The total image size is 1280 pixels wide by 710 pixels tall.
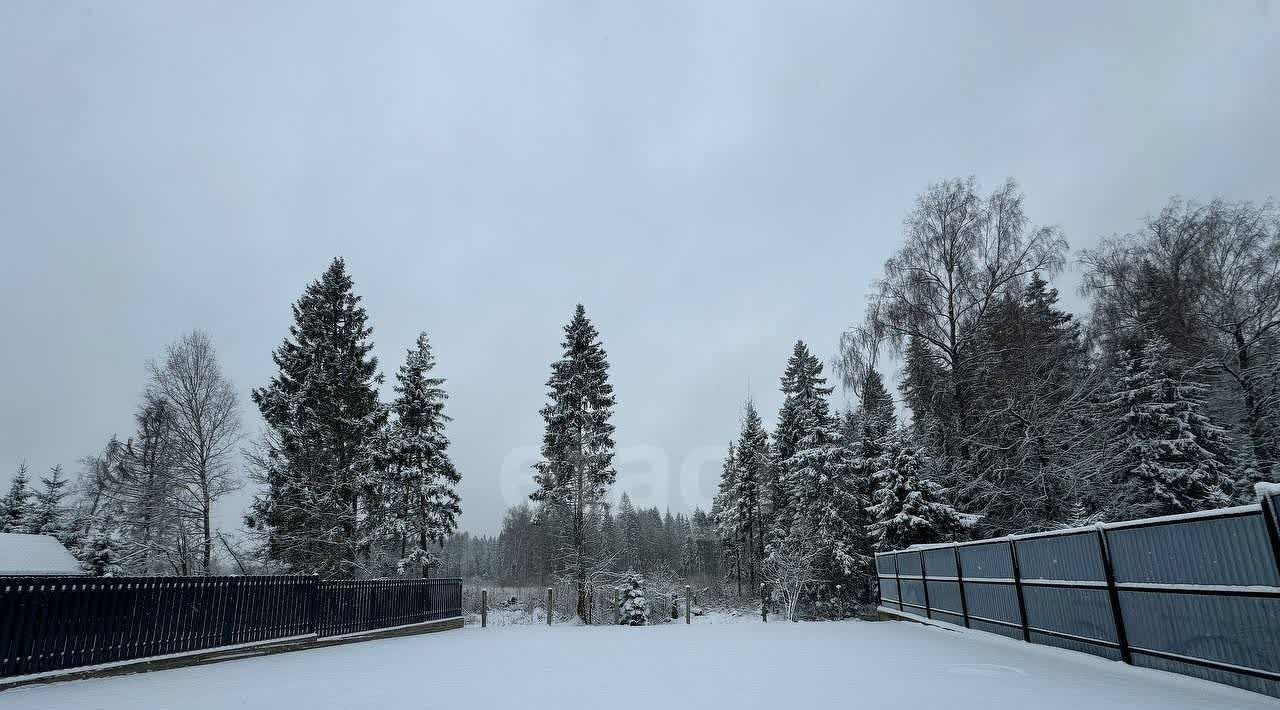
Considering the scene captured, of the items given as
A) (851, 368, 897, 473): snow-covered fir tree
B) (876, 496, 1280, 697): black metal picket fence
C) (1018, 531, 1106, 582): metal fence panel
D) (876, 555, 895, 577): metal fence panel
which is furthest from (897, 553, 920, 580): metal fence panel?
(851, 368, 897, 473): snow-covered fir tree

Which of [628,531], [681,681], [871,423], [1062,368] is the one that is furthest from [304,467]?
[628,531]

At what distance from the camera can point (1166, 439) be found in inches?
833

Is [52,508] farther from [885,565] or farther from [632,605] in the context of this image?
[885,565]

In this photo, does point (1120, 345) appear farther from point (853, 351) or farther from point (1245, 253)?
point (853, 351)

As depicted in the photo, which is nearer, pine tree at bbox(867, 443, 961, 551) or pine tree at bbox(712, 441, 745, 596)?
pine tree at bbox(867, 443, 961, 551)

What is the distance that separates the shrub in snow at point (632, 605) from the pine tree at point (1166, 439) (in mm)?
18391

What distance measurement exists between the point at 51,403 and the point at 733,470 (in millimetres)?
45899

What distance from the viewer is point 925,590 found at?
1326 cm

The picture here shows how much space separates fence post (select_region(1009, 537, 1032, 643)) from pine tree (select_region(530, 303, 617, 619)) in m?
19.5

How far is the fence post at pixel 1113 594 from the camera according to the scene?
6.33 meters

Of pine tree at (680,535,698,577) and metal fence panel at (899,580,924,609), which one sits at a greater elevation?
metal fence panel at (899,580,924,609)

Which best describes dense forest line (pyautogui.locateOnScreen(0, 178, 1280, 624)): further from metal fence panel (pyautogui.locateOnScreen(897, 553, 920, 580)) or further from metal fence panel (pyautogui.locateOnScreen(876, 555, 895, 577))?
metal fence panel (pyautogui.locateOnScreen(897, 553, 920, 580))

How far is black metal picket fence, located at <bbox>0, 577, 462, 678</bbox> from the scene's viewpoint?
23.7 ft

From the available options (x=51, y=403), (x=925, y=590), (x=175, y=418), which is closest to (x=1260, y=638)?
(x=925, y=590)
